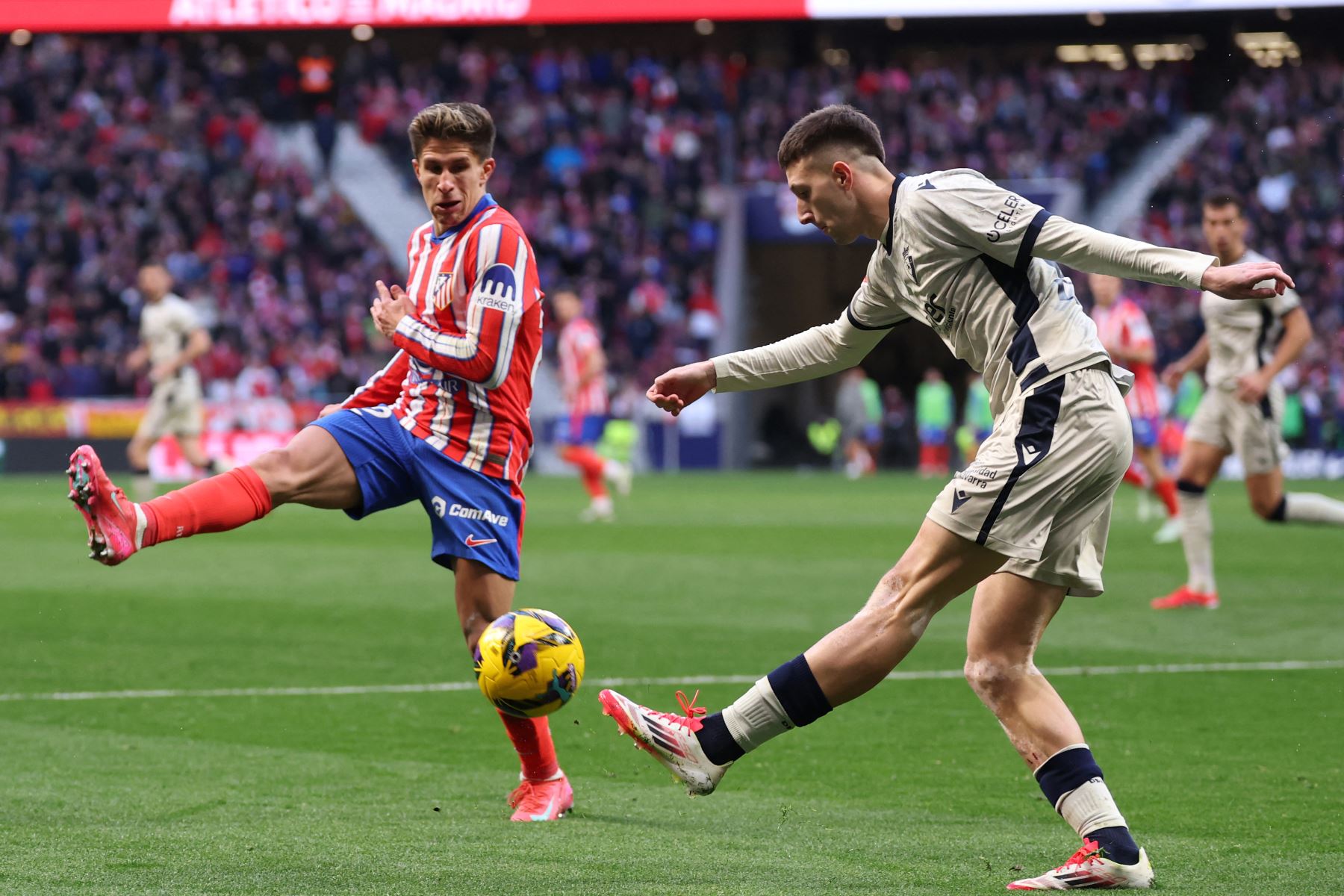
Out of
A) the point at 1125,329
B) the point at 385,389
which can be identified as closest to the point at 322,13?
the point at 1125,329

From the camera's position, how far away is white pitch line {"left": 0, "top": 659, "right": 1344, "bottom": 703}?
7.80m

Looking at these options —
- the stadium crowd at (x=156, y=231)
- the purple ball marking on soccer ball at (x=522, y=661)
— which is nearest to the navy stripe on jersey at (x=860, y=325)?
the purple ball marking on soccer ball at (x=522, y=661)

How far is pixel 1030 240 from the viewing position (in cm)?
438

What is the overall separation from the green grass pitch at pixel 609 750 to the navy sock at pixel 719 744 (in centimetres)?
33

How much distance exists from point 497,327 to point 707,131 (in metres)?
31.4

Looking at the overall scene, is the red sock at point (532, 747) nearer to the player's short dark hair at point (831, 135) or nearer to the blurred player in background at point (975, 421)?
the player's short dark hair at point (831, 135)

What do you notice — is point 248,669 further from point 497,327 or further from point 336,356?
point 336,356

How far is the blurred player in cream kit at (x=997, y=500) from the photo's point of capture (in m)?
4.39

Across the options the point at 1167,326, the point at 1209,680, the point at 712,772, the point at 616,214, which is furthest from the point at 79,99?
the point at 712,772

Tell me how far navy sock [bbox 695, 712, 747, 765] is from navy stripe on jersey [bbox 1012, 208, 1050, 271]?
143cm

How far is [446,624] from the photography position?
10469 mm

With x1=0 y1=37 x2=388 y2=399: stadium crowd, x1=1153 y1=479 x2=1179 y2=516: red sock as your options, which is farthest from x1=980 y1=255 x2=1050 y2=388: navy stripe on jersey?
x1=0 y1=37 x2=388 y2=399: stadium crowd

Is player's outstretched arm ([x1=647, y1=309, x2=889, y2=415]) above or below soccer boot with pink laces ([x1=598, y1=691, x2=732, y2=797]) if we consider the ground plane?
above

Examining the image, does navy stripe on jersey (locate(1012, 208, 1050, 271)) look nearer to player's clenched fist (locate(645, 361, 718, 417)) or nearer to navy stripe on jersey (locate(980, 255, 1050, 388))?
navy stripe on jersey (locate(980, 255, 1050, 388))
